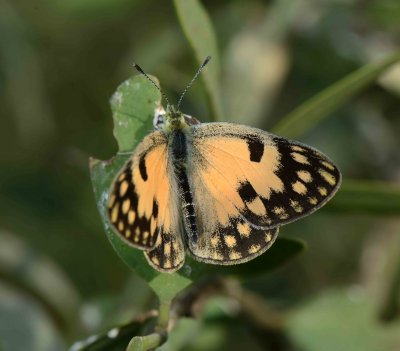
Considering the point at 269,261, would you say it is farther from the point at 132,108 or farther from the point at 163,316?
the point at 132,108

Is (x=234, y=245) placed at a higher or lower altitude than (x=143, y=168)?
lower

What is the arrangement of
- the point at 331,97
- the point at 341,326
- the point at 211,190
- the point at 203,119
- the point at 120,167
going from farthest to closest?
the point at 203,119, the point at 341,326, the point at 211,190, the point at 331,97, the point at 120,167

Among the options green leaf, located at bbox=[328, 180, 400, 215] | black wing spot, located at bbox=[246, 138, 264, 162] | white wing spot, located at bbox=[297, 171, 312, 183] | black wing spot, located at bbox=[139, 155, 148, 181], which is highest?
black wing spot, located at bbox=[139, 155, 148, 181]

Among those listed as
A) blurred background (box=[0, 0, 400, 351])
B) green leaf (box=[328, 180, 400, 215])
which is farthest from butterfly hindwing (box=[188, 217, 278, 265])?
blurred background (box=[0, 0, 400, 351])

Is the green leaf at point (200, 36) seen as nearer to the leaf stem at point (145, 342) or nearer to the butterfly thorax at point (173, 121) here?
the butterfly thorax at point (173, 121)

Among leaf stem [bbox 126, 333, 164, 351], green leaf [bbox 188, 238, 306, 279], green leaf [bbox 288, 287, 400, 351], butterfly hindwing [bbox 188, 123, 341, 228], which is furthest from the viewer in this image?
green leaf [bbox 288, 287, 400, 351]

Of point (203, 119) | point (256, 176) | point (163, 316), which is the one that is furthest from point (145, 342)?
point (203, 119)

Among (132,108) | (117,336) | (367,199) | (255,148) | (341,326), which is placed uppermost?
(132,108)

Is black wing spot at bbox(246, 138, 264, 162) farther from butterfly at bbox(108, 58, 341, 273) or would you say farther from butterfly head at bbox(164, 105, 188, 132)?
butterfly head at bbox(164, 105, 188, 132)
